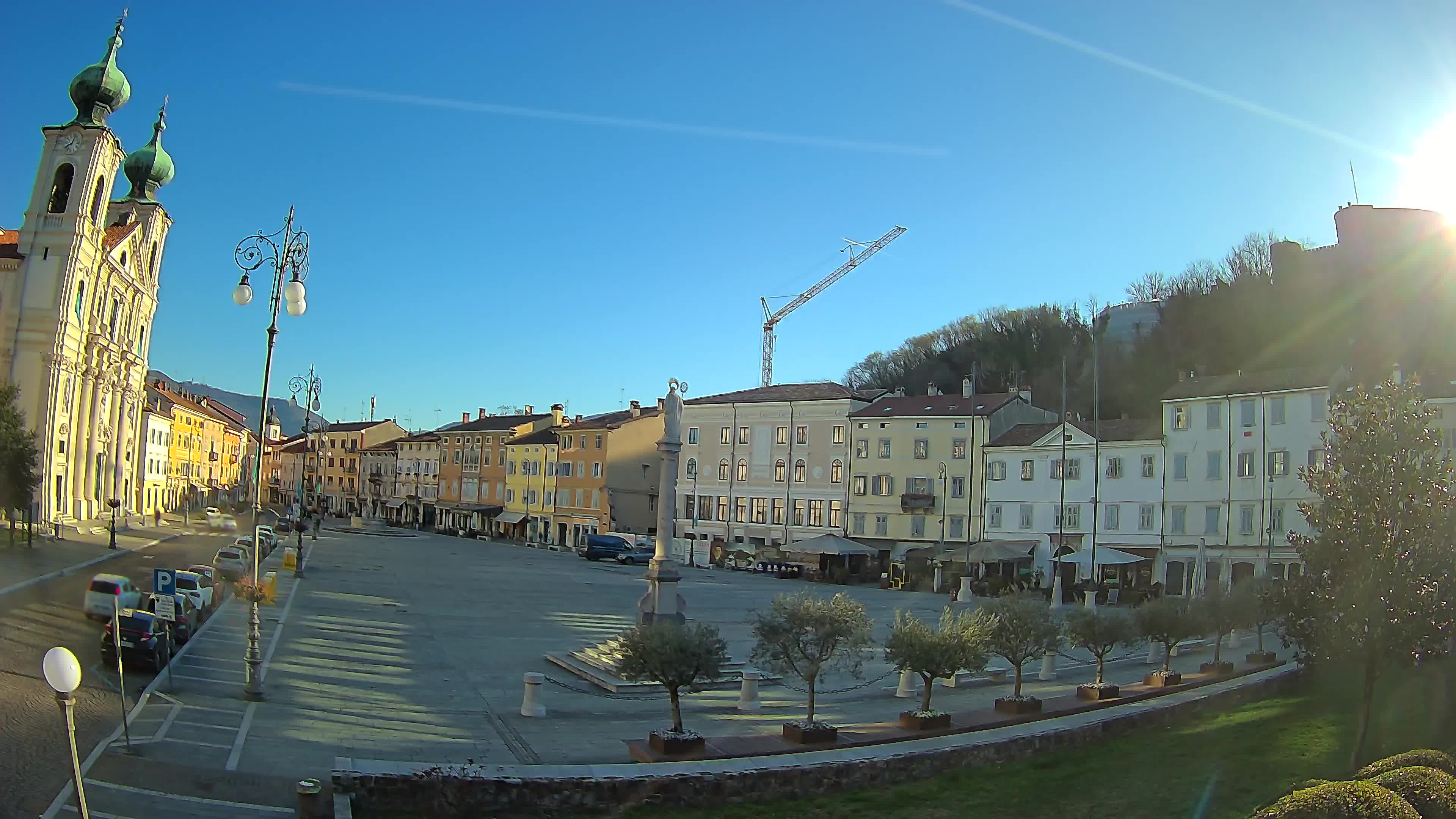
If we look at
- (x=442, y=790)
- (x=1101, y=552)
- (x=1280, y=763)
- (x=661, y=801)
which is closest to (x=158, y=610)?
(x=442, y=790)

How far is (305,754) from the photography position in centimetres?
1344

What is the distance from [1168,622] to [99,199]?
5952cm

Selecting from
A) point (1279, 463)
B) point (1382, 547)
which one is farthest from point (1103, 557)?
point (1382, 547)

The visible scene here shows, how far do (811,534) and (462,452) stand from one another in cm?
4791

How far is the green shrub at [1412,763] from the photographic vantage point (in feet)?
29.4

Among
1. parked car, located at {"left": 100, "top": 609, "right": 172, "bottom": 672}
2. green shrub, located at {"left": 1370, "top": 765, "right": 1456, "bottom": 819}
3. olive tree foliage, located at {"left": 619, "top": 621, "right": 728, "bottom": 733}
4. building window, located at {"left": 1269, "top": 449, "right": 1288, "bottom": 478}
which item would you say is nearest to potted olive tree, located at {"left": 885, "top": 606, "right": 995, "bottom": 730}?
olive tree foliage, located at {"left": 619, "top": 621, "right": 728, "bottom": 733}

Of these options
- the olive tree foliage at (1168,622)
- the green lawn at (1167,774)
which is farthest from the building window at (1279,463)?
the green lawn at (1167,774)

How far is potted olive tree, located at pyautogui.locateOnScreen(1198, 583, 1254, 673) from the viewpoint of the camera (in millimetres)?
21344

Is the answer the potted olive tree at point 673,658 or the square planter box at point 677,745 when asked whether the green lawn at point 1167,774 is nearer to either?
the square planter box at point 677,745

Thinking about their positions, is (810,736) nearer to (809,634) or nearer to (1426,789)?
(809,634)

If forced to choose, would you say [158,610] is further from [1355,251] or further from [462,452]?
[462,452]

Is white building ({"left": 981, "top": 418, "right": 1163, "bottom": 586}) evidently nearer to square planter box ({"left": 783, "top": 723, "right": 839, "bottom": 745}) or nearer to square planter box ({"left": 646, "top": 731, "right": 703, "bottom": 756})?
square planter box ({"left": 783, "top": 723, "right": 839, "bottom": 745})

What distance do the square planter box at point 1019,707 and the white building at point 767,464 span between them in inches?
1874

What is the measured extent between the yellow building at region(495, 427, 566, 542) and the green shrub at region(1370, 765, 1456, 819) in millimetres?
79402
